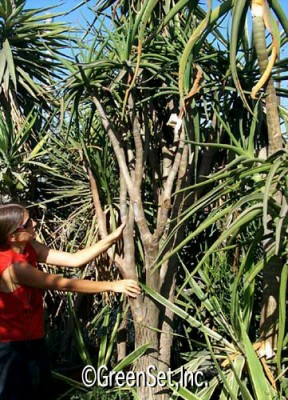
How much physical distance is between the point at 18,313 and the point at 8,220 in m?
0.47

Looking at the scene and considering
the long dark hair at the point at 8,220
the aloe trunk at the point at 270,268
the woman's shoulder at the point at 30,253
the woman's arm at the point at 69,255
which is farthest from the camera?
the woman's arm at the point at 69,255

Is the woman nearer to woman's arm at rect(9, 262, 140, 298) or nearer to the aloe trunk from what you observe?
woman's arm at rect(9, 262, 140, 298)

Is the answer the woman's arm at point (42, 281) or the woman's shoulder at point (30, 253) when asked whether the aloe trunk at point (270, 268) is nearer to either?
the woman's arm at point (42, 281)

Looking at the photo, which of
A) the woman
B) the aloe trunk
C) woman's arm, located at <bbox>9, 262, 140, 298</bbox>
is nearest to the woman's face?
the woman

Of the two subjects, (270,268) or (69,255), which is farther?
(69,255)

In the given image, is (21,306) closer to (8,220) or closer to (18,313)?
(18,313)

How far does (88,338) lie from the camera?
5.57 meters

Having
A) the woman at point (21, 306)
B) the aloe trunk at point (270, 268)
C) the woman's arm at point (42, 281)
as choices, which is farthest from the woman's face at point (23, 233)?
the aloe trunk at point (270, 268)

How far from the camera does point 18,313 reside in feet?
10.3

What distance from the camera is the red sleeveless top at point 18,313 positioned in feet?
10.3

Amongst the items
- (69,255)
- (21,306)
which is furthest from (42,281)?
(69,255)

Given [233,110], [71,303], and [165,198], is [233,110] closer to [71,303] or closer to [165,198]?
[165,198]

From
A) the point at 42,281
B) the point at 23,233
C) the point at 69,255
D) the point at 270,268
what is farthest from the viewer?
the point at 69,255

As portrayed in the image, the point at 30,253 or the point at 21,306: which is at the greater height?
the point at 30,253
